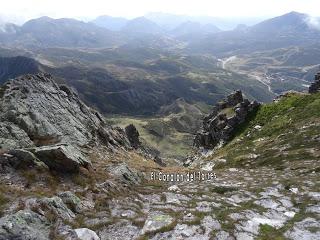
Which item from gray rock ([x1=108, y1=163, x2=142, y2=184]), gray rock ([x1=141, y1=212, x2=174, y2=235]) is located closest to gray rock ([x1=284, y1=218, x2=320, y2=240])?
gray rock ([x1=141, y1=212, x2=174, y2=235])

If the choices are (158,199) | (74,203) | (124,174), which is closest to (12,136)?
(124,174)

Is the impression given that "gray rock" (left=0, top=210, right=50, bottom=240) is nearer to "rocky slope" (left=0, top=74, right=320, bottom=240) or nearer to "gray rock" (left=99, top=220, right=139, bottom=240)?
"rocky slope" (left=0, top=74, right=320, bottom=240)

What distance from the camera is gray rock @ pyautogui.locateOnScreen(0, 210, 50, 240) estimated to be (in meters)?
19.2

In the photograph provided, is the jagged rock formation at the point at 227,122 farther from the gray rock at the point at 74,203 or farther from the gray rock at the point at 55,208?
the gray rock at the point at 55,208

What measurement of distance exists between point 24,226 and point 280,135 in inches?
1682

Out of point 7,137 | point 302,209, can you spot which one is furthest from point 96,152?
point 302,209

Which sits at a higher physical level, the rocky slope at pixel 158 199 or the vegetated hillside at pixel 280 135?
the rocky slope at pixel 158 199

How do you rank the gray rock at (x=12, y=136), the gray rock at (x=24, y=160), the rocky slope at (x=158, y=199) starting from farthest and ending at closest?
the gray rock at (x=12, y=136) → the gray rock at (x=24, y=160) → the rocky slope at (x=158, y=199)

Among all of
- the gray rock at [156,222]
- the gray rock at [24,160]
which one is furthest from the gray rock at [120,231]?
the gray rock at [24,160]

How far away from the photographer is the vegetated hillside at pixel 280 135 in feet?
146

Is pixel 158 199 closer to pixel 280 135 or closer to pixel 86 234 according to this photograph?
pixel 86 234

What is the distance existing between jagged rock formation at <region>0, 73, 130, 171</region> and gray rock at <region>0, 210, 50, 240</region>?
30.5 ft

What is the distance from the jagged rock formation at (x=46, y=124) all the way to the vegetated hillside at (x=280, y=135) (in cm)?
2105

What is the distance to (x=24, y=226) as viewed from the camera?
20.0 m
